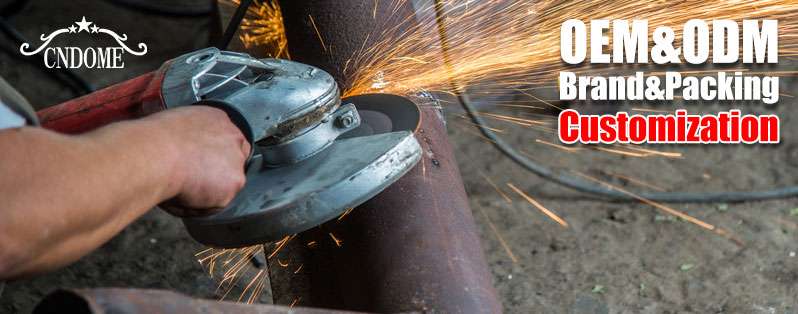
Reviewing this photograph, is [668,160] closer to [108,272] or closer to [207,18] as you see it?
[108,272]

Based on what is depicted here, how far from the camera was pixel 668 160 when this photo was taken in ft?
9.92

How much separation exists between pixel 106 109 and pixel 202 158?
37 centimetres

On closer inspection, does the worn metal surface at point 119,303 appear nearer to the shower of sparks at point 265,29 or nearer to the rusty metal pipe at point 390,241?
the rusty metal pipe at point 390,241

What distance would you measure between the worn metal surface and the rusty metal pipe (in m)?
0.48

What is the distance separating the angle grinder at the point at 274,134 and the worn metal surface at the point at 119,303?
0.28 metres

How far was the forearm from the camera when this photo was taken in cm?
92

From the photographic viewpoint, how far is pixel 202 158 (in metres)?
1.19

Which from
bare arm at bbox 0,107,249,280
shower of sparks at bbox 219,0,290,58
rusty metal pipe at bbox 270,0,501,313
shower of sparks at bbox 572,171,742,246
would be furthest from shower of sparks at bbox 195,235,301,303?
bare arm at bbox 0,107,249,280

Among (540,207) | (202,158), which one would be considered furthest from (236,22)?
(540,207)

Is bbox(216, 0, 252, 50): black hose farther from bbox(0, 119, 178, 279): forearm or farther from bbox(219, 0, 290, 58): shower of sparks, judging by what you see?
bbox(0, 119, 178, 279): forearm

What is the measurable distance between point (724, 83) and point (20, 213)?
2.74 m

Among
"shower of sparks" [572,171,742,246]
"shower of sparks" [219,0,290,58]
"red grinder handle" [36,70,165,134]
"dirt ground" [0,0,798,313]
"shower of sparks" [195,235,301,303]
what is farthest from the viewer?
"shower of sparks" [572,171,742,246]

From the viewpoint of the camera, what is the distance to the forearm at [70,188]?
3.03ft

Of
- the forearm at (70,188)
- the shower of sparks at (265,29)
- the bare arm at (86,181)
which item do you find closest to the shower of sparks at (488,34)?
the shower of sparks at (265,29)
